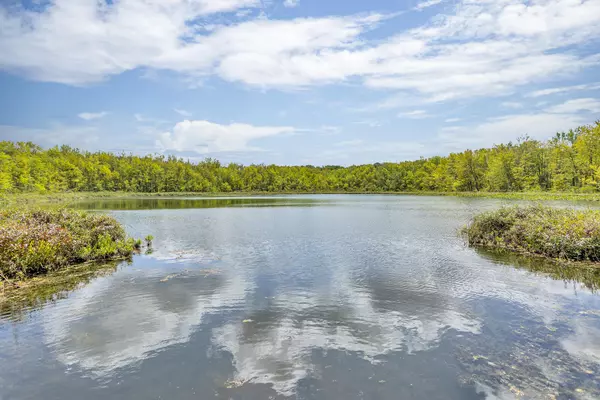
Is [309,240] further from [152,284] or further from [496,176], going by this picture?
[496,176]

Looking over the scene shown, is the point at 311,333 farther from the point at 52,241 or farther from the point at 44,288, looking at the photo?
the point at 52,241

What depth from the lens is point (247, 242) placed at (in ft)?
77.0

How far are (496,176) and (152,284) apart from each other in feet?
319

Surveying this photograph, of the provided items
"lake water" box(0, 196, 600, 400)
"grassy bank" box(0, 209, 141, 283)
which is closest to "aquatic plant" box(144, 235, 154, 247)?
"grassy bank" box(0, 209, 141, 283)

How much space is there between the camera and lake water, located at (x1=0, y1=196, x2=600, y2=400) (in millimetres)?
6801

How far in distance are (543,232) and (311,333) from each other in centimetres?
1455

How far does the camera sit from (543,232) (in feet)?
58.8

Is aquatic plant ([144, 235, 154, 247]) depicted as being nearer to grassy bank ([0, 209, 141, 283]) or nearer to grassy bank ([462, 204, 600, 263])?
grassy bank ([0, 209, 141, 283])

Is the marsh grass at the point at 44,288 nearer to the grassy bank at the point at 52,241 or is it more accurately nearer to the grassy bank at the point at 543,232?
the grassy bank at the point at 52,241

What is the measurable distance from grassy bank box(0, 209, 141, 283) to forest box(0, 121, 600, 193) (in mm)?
51012

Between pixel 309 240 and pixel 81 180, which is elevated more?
pixel 81 180

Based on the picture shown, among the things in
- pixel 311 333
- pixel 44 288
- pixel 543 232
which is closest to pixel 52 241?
pixel 44 288

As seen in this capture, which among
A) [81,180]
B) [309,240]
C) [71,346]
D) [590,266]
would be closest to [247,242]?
[309,240]

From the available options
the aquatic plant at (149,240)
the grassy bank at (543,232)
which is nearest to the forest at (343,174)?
the grassy bank at (543,232)
